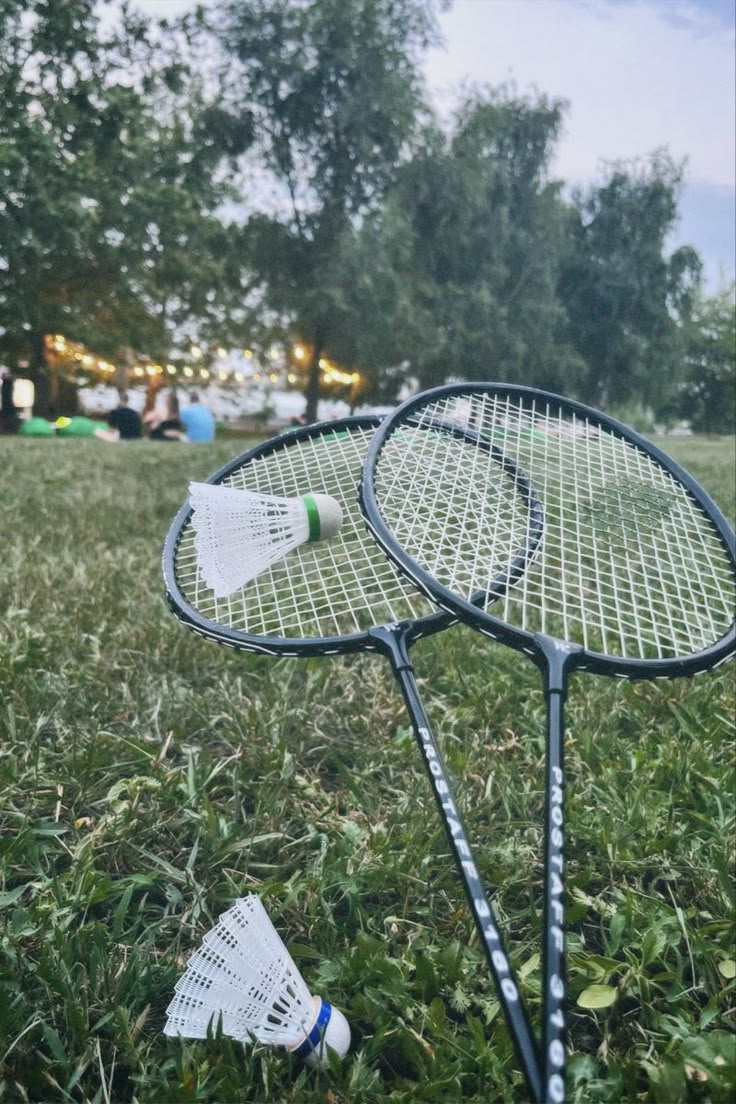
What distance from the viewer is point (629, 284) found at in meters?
31.0

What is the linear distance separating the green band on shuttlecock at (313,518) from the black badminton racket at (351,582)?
0.32ft

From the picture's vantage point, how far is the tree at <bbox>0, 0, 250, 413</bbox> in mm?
14438

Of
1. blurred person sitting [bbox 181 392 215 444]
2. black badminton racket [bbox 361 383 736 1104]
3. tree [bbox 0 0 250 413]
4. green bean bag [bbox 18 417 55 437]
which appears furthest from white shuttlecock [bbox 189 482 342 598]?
blurred person sitting [bbox 181 392 215 444]

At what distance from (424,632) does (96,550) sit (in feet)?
7.48

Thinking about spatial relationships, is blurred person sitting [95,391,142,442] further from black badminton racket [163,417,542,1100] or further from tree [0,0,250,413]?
black badminton racket [163,417,542,1100]

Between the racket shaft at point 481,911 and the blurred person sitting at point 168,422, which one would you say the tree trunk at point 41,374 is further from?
the racket shaft at point 481,911

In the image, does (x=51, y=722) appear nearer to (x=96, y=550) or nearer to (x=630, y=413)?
(x=96, y=550)

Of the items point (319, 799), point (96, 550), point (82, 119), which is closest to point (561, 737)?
point (319, 799)

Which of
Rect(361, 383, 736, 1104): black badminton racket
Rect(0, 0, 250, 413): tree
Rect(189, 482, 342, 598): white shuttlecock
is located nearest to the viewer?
Rect(361, 383, 736, 1104): black badminton racket

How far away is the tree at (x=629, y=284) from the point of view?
31.1 m

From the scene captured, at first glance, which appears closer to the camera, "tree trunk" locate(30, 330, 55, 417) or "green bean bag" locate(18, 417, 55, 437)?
"green bean bag" locate(18, 417, 55, 437)

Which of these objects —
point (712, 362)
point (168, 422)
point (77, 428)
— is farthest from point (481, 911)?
point (712, 362)

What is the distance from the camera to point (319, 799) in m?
1.77

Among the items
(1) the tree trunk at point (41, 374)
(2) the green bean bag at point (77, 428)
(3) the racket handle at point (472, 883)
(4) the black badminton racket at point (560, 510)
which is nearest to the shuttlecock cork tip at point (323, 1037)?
(3) the racket handle at point (472, 883)
